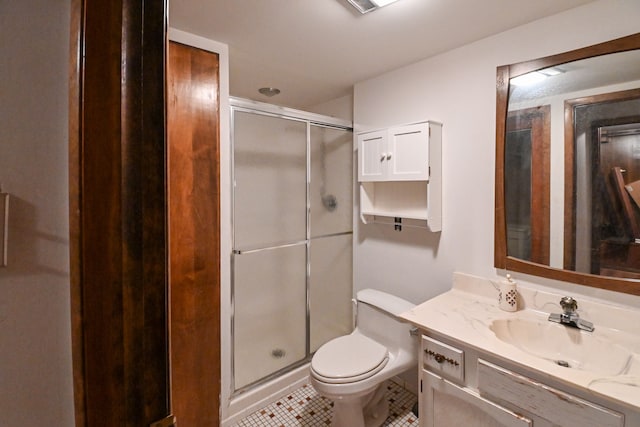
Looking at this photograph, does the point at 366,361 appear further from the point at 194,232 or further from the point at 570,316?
the point at 194,232

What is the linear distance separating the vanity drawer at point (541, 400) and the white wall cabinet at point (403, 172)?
0.88 m

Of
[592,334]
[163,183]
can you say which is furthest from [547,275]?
[163,183]

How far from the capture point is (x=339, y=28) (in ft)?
4.97

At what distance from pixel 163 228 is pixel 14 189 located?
22 cm

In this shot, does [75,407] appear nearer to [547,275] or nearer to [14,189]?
[14,189]

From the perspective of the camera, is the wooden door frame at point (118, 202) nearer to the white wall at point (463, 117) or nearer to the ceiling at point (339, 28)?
the ceiling at point (339, 28)

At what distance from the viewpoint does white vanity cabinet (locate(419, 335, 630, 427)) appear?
98 centimetres

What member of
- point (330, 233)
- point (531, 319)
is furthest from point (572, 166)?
point (330, 233)

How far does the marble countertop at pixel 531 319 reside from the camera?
3.12 ft

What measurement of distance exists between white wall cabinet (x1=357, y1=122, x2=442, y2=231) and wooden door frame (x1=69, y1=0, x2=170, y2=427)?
1.59 meters

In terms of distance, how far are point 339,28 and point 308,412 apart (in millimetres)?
2297

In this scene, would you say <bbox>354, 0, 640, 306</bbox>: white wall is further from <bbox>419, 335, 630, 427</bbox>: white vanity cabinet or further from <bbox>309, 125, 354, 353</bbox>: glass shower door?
<bbox>419, 335, 630, 427</bbox>: white vanity cabinet

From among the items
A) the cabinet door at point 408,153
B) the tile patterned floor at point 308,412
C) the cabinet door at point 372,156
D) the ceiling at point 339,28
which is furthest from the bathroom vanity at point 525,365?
the ceiling at point 339,28

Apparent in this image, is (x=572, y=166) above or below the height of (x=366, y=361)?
above
